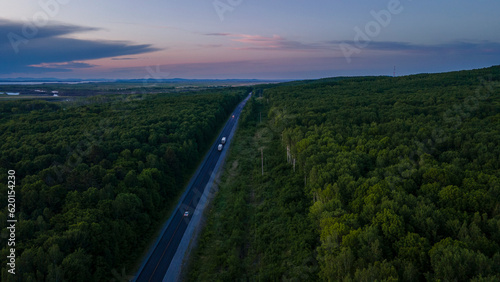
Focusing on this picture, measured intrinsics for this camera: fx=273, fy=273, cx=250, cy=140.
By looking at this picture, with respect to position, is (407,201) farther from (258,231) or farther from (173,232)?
(173,232)

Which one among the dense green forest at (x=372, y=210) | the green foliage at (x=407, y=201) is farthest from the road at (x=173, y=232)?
the green foliage at (x=407, y=201)

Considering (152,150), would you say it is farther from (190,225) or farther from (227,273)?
(227,273)

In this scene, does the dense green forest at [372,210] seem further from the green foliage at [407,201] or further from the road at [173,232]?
the road at [173,232]

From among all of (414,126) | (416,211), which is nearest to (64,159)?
(416,211)

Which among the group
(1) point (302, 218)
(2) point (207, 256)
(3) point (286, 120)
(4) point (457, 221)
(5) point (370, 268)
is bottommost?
(2) point (207, 256)

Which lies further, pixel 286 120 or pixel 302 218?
pixel 286 120

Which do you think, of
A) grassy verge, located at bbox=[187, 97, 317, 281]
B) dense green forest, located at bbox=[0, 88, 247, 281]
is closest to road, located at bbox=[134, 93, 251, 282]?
dense green forest, located at bbox=[0, 88, 247, 281]

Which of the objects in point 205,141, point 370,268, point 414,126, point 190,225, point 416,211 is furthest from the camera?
point 205,141
